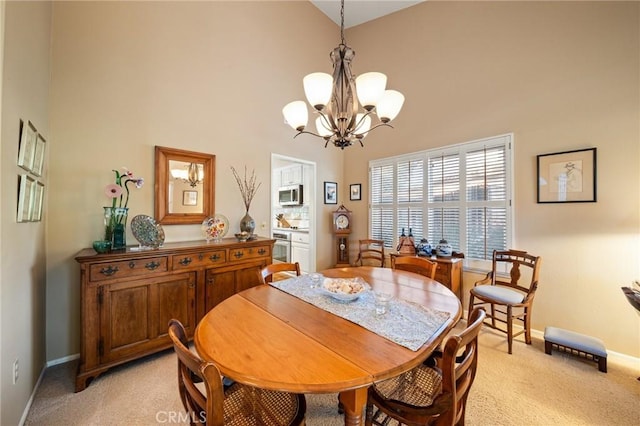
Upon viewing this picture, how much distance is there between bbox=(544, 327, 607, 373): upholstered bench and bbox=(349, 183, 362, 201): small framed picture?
2882 mm

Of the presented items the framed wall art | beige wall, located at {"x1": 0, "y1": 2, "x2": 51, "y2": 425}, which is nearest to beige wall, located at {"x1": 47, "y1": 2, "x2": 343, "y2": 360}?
beige wall, located at {"x1": 0, "y1": 2, "x2": 51, "y2": 425}

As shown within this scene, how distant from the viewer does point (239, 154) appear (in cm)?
320

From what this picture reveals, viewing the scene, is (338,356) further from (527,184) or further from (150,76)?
(150,76)

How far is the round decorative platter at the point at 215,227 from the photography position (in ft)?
8.95

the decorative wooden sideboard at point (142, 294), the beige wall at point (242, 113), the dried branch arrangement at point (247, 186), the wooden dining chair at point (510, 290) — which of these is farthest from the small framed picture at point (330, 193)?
the wooden dining chair at point (510, 290)

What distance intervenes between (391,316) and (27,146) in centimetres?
248

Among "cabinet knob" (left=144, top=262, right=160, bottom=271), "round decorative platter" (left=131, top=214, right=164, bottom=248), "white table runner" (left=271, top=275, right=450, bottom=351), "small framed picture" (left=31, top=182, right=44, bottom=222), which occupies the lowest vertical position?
"white table runner" (left=271, top=275, right=450, bottom=351)

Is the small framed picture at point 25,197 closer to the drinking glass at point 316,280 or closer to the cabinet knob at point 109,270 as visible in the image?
the cabinet knob at point 109,270

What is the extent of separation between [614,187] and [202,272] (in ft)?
13.1

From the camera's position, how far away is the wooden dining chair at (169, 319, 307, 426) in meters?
0.75

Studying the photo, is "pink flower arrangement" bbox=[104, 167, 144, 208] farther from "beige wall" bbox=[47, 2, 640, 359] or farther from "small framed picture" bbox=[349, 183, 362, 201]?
"small framed picture" bbox=[349, 183, 362, 201]

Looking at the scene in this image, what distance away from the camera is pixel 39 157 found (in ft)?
5.92

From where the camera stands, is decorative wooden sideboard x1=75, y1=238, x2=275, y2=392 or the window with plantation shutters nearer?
decorative wooden sideboard x1=75, y1=238, x2=275, y2=392

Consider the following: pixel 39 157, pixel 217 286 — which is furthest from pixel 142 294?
pixel 39 157
